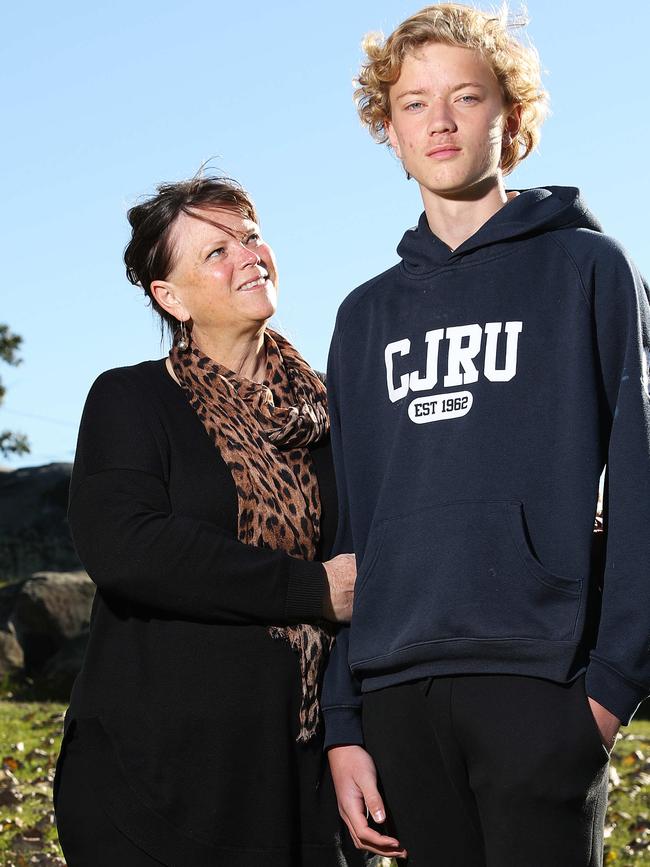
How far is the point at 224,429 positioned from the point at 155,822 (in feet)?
3.39

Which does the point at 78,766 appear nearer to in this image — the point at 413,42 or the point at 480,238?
the point at 480,238

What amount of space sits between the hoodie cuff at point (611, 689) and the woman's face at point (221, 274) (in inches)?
60.9

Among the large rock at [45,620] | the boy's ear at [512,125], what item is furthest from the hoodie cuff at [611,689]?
the large rock at [45,620]

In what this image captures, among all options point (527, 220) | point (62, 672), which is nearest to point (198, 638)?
point (527, 220)

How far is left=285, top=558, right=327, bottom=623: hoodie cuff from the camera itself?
3.16 meters

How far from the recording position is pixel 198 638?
322cm

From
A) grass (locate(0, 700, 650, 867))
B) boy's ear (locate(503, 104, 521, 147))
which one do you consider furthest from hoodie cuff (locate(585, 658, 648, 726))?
grass (locate(0, 700, 650, 867))

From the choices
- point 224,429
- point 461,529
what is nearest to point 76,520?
point 224,429

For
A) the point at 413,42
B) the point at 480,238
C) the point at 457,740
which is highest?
the point at 413,42

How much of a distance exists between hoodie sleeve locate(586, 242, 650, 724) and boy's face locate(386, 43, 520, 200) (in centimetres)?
40

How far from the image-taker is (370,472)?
2.90 meters

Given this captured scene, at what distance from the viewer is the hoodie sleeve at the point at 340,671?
2881mm

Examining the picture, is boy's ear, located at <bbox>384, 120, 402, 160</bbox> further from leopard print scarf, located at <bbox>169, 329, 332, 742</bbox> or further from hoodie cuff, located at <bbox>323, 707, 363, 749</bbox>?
hoodie cuff, located at <bbox>323, 707, 363, 749</bbox>

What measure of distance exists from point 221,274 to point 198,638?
1042 mm
